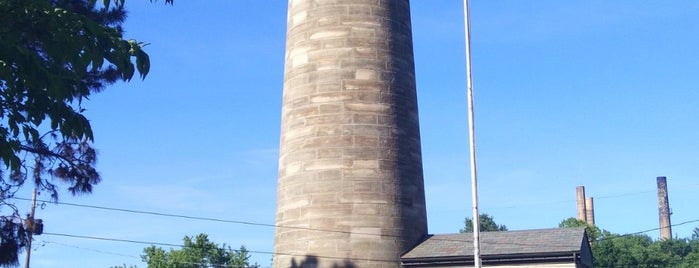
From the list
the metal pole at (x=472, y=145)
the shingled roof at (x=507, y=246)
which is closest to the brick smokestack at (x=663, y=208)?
the shingled roof at (x=507, y=246)

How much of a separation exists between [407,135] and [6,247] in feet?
36.7

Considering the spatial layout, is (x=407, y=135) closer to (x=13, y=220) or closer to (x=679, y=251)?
(x=13, y=220)

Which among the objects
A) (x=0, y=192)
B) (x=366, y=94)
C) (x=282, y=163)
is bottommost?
(x=0, y=192)

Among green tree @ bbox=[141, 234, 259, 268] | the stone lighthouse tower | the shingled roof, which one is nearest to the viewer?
the shingled roof

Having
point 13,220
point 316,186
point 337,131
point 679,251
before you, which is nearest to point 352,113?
point 337,131

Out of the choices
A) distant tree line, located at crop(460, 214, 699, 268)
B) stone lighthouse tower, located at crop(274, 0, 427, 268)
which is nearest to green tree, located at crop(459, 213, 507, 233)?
distant tree line, located at crop(460, 214, 699, 268)

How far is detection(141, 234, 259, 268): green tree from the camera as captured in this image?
193 feet

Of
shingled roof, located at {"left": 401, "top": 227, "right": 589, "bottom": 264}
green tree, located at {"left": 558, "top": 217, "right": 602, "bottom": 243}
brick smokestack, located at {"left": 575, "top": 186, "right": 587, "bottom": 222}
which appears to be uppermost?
brick smokestack, located at {"left": 575, "top": 186, "right": 587, "bottom": 222}

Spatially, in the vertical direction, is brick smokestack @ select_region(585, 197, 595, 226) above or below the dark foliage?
above

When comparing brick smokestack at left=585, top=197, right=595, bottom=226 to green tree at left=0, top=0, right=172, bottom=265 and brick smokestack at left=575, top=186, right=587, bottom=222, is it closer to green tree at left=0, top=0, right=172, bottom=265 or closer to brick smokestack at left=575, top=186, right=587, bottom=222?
brick smokestack at left=575, top=186, right=587, bottom=222

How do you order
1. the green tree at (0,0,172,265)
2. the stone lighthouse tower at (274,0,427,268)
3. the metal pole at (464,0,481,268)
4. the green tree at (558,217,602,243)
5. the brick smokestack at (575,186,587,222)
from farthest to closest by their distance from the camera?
the brick smokestack at (575,186,587,222) < the green tree at (558,217,602,243) < the stone lighthouse tower at (274,0,427,268) < the metal pole at (464,0,481,268) < the green tree at (0,0,172,265)

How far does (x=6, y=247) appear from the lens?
17.0 metres

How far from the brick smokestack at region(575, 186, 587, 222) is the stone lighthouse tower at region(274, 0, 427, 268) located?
6435cm

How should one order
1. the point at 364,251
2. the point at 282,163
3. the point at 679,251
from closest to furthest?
the point at 364,251
the point at 282,163
the point at 679,251
